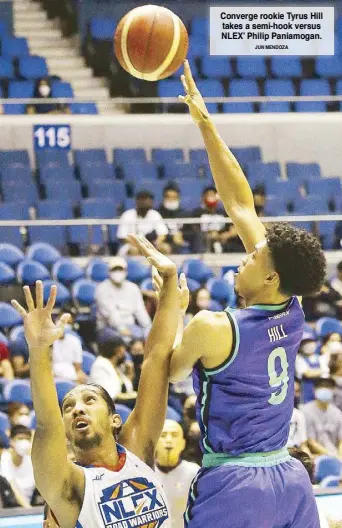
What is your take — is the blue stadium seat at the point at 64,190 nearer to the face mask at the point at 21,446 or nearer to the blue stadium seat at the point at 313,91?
the blue stadium seat at the point at 313,91

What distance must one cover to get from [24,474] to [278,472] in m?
3.23

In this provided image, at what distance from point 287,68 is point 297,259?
7.56 meters

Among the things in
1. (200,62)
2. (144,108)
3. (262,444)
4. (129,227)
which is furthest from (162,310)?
(144,108)

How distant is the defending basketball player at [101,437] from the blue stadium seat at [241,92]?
7.59 meters

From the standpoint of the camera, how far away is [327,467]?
5.94 metres

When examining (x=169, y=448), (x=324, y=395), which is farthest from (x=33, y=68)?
(x=169, y=448)

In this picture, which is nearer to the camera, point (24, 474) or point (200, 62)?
Result: point (24, 474)

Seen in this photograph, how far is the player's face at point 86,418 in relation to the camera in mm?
2645

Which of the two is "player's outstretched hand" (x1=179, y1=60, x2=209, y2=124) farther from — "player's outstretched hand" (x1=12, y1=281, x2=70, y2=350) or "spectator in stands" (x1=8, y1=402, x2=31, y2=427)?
"spectator in stands" (x1=8, y1=402, x2=31, y2=427)

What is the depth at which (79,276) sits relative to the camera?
26.3 ft

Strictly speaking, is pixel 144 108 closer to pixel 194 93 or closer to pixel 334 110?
pixel 334 110

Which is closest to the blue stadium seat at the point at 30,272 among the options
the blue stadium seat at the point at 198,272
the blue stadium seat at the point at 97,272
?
the blue stadium seat at the point at 97,272

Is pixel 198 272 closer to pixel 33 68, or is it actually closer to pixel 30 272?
pixel 30 272

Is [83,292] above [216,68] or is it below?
below
